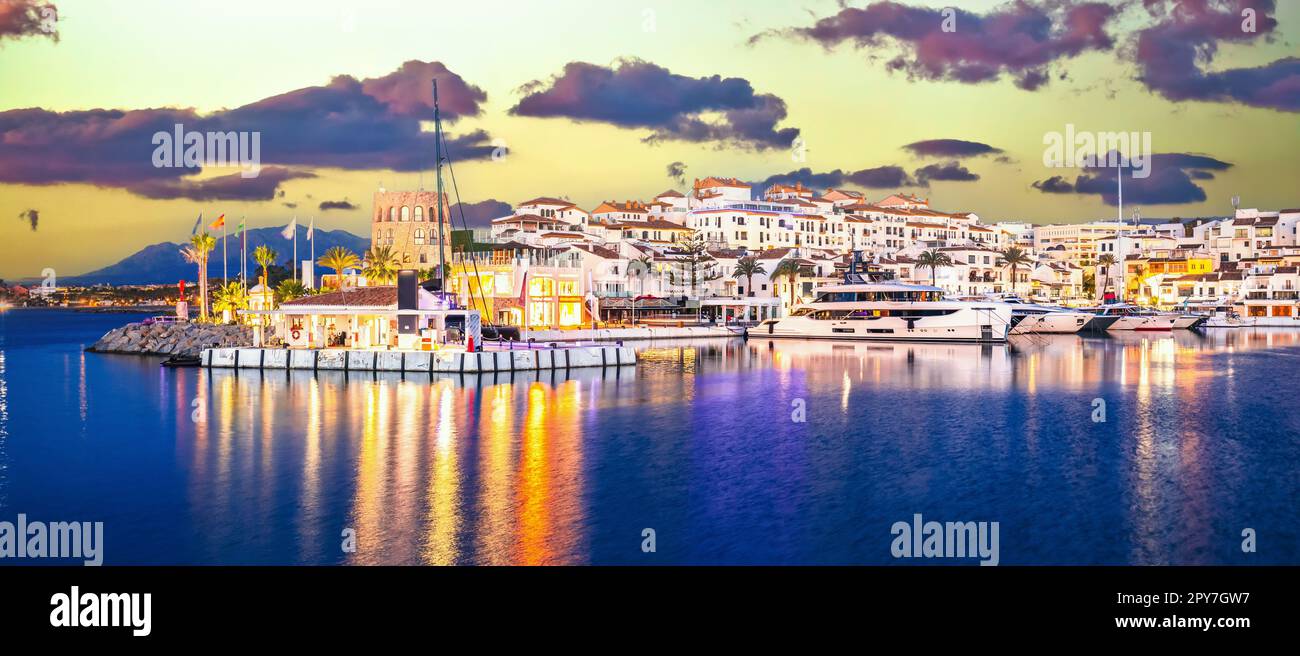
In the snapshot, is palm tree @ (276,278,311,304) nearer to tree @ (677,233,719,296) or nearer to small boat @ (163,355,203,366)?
small boat @ (163,355,203,366)

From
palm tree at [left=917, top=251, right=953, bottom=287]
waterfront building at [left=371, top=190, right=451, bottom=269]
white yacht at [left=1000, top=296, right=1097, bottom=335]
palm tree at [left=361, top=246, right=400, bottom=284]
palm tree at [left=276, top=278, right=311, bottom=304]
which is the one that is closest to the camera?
palm tree at [left=276, top=278, right=311, bottom=304]

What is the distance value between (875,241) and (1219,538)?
483ft

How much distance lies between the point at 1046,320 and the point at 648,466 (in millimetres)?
83649

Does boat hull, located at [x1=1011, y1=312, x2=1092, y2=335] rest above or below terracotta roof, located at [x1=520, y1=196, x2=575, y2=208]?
below

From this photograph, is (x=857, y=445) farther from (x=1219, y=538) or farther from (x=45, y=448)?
(x=45, y=448)

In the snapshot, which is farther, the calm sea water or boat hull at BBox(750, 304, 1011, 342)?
boat hull at BBox(750, 304, 1011, 342)

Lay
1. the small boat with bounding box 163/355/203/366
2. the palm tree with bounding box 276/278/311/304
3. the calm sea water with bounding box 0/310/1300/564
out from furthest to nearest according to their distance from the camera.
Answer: the palm tree with bounding box 276/278/311/304
the small boat with bounding box 163/355/203/366
the calm sea water with bounding box 0/310/1300/564

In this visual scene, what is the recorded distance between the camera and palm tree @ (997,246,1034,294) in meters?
141

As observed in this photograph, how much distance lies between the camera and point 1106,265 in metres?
155

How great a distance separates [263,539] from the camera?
1989cm

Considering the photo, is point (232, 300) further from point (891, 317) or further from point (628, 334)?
point (891, 317)

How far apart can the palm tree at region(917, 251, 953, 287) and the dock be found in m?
87.6

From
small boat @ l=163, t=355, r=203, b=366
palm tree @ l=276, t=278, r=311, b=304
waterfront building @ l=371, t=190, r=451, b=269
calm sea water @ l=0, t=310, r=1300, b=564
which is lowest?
calm sea water @ l=0, t=310, r=1300, b=564

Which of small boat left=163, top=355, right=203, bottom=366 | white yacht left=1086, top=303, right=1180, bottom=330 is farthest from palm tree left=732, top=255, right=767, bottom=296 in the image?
small boat left=163, top=355, right=203, bottom=366
